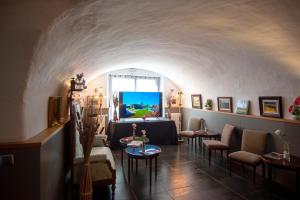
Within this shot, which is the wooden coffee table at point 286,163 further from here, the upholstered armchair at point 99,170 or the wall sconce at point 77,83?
the wall sconce at point 77,83

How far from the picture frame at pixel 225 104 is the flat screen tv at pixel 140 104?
223 centimetres

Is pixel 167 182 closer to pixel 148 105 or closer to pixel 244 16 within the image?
pixel 244 16

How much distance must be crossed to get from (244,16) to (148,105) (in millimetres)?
4843

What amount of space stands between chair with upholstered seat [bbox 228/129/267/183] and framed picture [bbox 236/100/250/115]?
57 centimetres

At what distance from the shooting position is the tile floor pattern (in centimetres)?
304

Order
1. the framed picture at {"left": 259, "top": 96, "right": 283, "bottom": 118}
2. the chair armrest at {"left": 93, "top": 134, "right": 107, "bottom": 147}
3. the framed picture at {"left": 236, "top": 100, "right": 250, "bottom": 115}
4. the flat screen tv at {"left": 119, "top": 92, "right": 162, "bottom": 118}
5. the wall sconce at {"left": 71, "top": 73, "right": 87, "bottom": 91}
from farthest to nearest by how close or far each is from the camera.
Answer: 1. the flat screen tv at {"left": 119, "top": 92, "right": 162, "bottom": 118}
2. the framed picture at {"left": 236, "top": 100, "right": 250, "bottom": 115}
3. the chair armrest at {"left": 93, "top": 134, "right": 107, "bottom": 147}
4. the framed picture at {"left": 259, "top": 96, "right": 283, "bottom": 118}
5. the wall sconce at {"left": 71, "top": 73, "right": 87, "bottom": 91}

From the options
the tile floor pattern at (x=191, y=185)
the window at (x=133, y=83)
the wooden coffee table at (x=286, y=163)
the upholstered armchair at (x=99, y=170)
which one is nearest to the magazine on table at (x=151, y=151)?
the tile floor pattern at (x=191, y=185)

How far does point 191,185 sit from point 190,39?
2550 mm

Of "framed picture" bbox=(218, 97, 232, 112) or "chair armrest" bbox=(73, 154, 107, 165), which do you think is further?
"framed picture" bbox=(218, 97, 232, 112)

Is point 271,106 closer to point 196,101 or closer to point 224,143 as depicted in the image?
point 224,143

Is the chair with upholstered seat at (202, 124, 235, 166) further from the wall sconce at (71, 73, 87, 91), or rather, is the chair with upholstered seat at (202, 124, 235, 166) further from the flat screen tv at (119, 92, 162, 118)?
the wall sconce at (71, 73, 87, 91)

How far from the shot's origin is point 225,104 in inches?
199

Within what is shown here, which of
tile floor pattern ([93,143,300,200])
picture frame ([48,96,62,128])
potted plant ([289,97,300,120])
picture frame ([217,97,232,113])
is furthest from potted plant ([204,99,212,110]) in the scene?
picture frame ([48,96,62,128])

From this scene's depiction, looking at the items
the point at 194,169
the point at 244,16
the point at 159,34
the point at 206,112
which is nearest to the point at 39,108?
the point at 159,34
